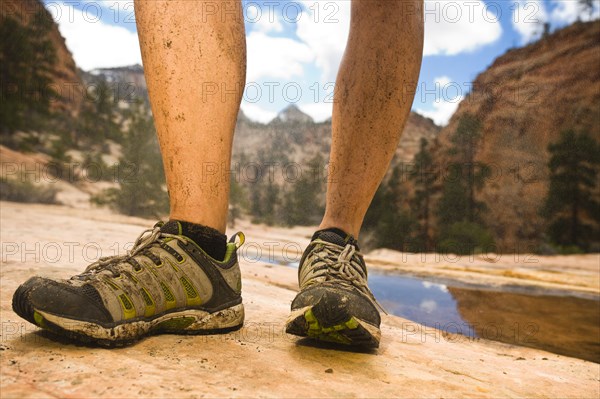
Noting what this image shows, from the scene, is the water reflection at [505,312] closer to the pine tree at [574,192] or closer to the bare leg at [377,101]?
the bare leg at [377,101]

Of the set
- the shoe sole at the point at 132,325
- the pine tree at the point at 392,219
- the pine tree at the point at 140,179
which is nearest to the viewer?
the shoe sole at the point at 132,325

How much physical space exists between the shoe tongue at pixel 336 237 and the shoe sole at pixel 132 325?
266 millimetres

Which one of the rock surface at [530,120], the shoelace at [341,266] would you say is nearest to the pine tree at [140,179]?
the rock surface at [530,120]

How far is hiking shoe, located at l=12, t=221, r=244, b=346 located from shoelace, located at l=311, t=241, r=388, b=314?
181 millimetres

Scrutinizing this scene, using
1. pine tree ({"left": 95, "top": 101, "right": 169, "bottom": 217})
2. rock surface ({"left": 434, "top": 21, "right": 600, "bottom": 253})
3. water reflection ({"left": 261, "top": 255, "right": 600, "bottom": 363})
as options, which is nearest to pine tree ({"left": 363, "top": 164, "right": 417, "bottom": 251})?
rock surface ({"left": 434, "top": 21, "right": 600, "bottom": 253})

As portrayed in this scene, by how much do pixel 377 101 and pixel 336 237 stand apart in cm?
38

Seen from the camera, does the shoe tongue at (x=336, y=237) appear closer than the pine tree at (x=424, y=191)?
Yes

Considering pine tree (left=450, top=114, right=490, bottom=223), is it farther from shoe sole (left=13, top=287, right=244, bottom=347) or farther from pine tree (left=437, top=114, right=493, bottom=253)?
shoe sole (left=13, top=287, right=244, bottom=347)

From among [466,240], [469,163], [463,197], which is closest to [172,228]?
[466,240]

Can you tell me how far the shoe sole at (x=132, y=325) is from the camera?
0.59 m

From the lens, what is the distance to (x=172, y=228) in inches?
29.9

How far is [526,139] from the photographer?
15.9 meters

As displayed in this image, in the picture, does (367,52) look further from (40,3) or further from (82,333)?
(40,3)

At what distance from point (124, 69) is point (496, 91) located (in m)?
41.6
